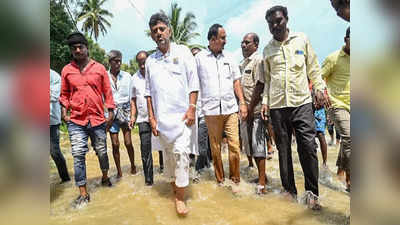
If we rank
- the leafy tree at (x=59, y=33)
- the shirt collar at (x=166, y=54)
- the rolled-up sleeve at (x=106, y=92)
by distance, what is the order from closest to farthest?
the shirt collar at (x=166, y=54)
the rolled-up sleeve at (x=106, y=92)
the leafy tree at (x=59, y=33)

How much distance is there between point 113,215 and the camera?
2.61 metres

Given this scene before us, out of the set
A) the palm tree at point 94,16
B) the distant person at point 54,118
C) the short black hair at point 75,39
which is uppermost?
the palm tree at point 94,16

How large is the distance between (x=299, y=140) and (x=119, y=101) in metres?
2.77

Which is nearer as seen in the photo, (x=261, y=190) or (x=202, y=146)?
(x=261, y=190)

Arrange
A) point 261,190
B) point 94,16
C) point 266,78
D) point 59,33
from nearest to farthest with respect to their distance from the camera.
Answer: point 266,78, point 261,190, point 59,33, point 94,16

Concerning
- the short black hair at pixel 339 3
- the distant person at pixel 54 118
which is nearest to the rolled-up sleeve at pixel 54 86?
the distant person at pixel 54 118

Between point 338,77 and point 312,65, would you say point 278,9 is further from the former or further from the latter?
point 338,77

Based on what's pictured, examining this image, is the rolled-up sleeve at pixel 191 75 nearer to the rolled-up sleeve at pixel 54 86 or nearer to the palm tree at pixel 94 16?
the rolled-up sleeve at pixel 54 86

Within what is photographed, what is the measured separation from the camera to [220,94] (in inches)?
126

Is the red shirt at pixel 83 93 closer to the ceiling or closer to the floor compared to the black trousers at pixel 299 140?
closer to the ceiling

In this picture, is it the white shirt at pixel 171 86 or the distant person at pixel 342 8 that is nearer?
the distant person at pixel 342 8

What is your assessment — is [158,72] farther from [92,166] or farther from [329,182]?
[92,166]

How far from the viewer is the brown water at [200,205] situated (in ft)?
7.82

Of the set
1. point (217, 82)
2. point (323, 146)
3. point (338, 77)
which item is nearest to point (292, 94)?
point (338, 77)
